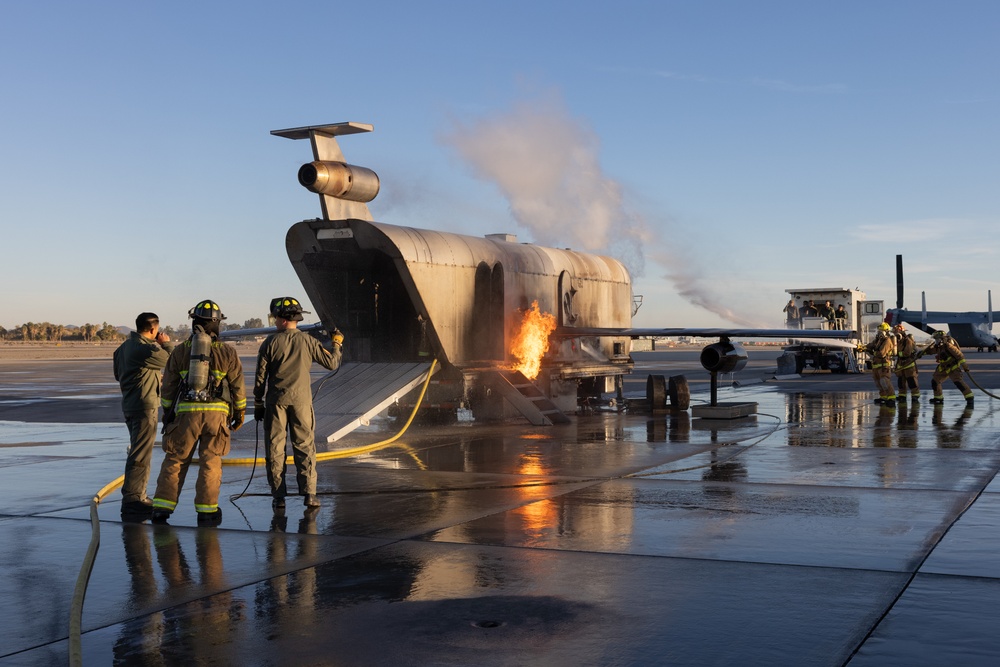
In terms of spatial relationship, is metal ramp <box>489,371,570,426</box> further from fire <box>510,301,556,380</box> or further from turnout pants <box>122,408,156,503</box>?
turnout pants <box>122,408,156,503</box>

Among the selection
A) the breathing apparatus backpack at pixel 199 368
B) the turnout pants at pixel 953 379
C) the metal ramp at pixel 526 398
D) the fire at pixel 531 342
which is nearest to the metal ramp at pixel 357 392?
the metal ramp at pixel 526 398

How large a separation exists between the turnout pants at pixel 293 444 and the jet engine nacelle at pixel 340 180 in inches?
270

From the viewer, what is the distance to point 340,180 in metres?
16.8

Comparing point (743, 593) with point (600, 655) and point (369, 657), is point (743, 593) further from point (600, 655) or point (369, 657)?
point (369, 657)

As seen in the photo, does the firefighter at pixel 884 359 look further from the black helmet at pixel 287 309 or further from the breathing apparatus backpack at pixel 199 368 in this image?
the breathing apparatus backpack at pixel 199 368

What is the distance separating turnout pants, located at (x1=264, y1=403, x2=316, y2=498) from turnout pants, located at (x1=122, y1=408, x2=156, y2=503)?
1107 mm

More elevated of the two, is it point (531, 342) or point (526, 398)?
point (531, 342)

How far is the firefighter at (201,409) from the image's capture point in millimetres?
9023

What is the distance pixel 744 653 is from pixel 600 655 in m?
0.72

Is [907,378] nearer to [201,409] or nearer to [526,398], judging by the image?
[526,398]

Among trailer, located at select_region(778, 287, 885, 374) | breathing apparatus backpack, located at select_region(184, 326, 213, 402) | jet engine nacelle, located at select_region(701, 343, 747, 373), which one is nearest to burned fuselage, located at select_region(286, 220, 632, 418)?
jet engine nacelle, located at select_region(701, 343, 747, 373)

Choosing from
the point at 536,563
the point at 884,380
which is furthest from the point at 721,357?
the point at 536,563

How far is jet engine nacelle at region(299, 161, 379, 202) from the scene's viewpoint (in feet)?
53.9

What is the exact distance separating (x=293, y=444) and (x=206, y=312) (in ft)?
5.64
